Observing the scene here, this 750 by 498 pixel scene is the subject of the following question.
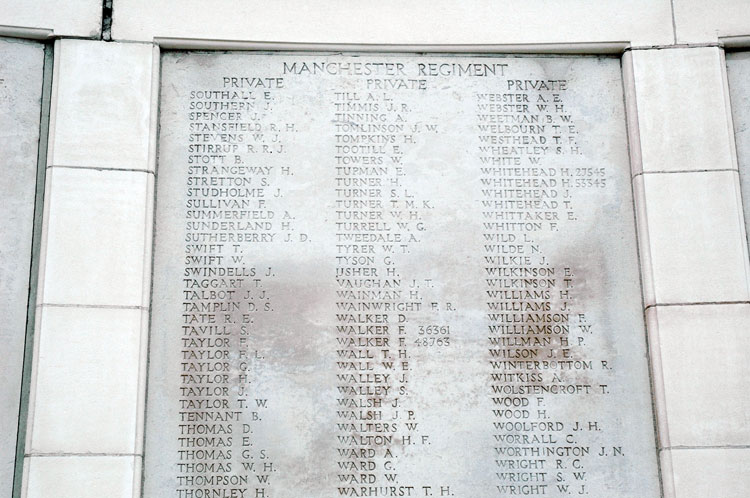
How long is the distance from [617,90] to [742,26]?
3.76ft

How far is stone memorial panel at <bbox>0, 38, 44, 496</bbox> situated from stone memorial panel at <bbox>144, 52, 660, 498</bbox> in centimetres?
98

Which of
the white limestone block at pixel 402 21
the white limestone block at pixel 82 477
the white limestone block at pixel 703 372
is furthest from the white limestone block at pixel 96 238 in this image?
the white limestone block at pixel 703 372

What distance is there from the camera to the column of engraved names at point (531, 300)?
6.83m

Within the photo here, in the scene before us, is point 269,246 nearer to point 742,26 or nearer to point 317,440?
point 317,440

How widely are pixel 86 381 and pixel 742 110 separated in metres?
5.59

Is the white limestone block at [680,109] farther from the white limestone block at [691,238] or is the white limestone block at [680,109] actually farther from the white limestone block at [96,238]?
the white limestone block at [96,238]

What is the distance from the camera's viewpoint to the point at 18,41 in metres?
7.43

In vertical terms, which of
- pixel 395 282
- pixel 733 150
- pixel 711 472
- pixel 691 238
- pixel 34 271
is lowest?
pixel 711 472

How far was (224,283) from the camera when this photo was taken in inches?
279

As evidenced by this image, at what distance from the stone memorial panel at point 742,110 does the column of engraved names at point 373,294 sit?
260 cm

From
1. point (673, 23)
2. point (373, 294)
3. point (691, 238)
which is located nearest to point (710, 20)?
point (673, 23)

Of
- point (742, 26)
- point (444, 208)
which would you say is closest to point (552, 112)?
point (444, 208)

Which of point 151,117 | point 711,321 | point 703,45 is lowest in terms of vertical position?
point 711,321

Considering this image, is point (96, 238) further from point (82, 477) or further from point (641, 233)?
point (641, 233)
